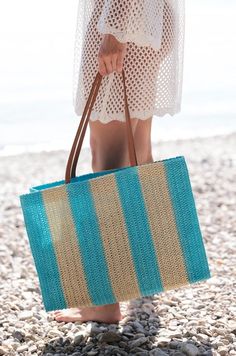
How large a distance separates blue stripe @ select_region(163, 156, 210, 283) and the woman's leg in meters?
0.37

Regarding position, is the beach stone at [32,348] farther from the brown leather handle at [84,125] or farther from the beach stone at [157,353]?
the brown leather handle at [84,125]

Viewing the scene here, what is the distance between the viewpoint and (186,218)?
6.91 feet

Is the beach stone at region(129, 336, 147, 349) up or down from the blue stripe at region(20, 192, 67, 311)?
down

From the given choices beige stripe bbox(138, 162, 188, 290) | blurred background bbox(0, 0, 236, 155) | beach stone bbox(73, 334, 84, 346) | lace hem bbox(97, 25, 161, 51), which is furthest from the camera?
blurred background bbox(0, 0, 236, 155)

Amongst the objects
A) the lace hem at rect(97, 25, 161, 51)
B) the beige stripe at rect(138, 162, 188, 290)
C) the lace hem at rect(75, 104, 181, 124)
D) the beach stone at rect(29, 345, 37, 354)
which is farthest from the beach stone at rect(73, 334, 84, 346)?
the lace hem at rect(97, 25, 161, 51)

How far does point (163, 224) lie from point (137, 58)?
1.89ft

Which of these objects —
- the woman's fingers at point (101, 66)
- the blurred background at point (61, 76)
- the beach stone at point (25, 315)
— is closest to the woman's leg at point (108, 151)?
the beach stone at point (25, 315)

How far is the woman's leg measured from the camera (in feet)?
7.94

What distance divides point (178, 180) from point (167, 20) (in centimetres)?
58

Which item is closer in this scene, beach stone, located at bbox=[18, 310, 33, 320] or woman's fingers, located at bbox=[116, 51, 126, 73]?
woman's fingers, located at bbox=[116, 51, 126, 73]

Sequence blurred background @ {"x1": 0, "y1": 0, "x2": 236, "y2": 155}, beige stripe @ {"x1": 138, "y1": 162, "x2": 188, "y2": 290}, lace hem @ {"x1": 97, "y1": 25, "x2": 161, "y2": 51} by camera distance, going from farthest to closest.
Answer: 1. blurred background @ {"x1": 0, "y1": 0, "x2": 236, "y2": 155}
2. lace hem @ {"x1": 97, "y1": 25, "x2": 161, "y2": 51}
3. beige stripe @ {"x1": 138, "y1": 162, "x2": 188, "y2": 290}

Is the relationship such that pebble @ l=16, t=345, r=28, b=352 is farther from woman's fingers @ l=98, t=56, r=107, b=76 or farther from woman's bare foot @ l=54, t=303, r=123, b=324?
woman's fingers @ l=98, t=56, r=107, b=76

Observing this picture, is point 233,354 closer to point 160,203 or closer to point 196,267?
point 196,267

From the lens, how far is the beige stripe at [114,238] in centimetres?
209
